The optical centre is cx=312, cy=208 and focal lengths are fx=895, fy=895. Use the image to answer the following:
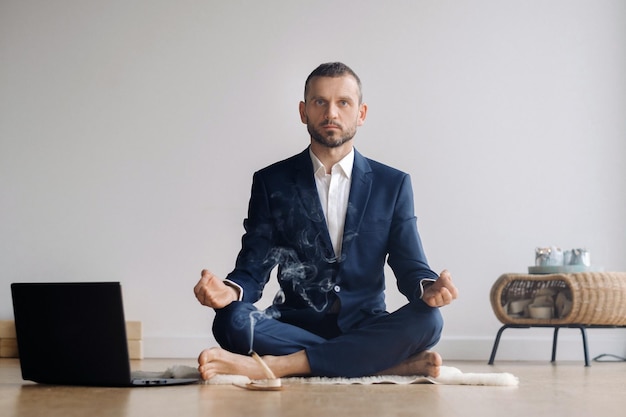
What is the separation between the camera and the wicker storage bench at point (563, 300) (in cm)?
374

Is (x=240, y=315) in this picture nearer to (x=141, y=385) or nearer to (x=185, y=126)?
(x=141, y=385)

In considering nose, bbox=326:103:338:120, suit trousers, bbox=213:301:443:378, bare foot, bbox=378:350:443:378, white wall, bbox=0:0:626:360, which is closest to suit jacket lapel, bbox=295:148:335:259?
nose, bbox=326:103:338:120

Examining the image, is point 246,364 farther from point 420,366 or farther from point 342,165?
point 342,165

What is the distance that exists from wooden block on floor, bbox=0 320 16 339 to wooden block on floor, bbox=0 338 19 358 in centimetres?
1

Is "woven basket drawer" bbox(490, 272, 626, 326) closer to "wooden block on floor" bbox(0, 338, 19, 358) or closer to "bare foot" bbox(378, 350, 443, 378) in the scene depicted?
"bare foot" bbox(378, 350, 443, 378)

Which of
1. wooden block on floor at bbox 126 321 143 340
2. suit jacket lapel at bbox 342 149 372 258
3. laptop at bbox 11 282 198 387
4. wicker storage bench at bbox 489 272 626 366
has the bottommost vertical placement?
wooden block on floor at bbox 126 321 143 340

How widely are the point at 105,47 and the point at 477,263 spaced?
7.04ft

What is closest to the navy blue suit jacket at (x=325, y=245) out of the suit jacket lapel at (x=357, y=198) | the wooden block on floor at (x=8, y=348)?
the suit jacket lapel at (x=357, y=198)

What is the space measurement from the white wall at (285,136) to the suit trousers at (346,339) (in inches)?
71.6

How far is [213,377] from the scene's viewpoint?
2.34 meters

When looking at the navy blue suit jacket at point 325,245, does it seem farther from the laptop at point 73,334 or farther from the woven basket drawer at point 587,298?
the woven basket drawer at point 587,298

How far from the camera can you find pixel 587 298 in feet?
12.2

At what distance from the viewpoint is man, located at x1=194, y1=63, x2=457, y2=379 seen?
8.09 feet

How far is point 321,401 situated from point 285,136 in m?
2.69
